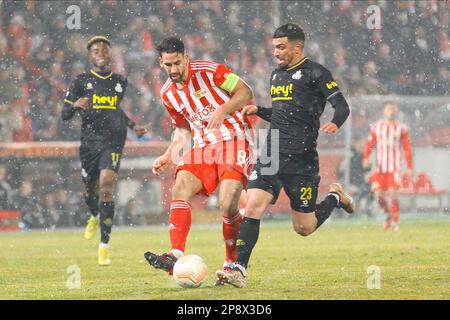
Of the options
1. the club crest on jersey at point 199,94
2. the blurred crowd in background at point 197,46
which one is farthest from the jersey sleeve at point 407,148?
the club crest on jersey at point 199,94

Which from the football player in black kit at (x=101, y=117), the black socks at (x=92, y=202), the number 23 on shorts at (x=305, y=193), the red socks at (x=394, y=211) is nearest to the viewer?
the number 23 on shorts at (x=305, y=193)

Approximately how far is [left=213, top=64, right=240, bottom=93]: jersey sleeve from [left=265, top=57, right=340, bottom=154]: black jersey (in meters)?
0.42

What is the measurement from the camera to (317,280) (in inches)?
305

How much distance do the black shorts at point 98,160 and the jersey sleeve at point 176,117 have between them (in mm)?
2755

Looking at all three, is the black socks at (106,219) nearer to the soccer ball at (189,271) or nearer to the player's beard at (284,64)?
the player's beard at (284,64)

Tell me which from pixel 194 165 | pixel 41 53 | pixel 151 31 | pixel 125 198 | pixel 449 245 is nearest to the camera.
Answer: pixel 194 165

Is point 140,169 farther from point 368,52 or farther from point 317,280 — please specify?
point 317,280

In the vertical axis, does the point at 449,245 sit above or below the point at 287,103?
below

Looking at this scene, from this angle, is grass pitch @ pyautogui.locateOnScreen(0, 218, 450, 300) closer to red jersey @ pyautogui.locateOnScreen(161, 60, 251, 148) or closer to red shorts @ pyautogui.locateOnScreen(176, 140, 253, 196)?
red shorts @ pyautogui.locateOnScreen(176, 140, 253, 196)

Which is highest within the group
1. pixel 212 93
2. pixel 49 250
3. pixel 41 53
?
pixel 41 53

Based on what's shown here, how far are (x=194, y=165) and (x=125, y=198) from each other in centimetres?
945

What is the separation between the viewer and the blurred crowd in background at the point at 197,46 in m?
18.2

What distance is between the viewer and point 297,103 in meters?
7.72
